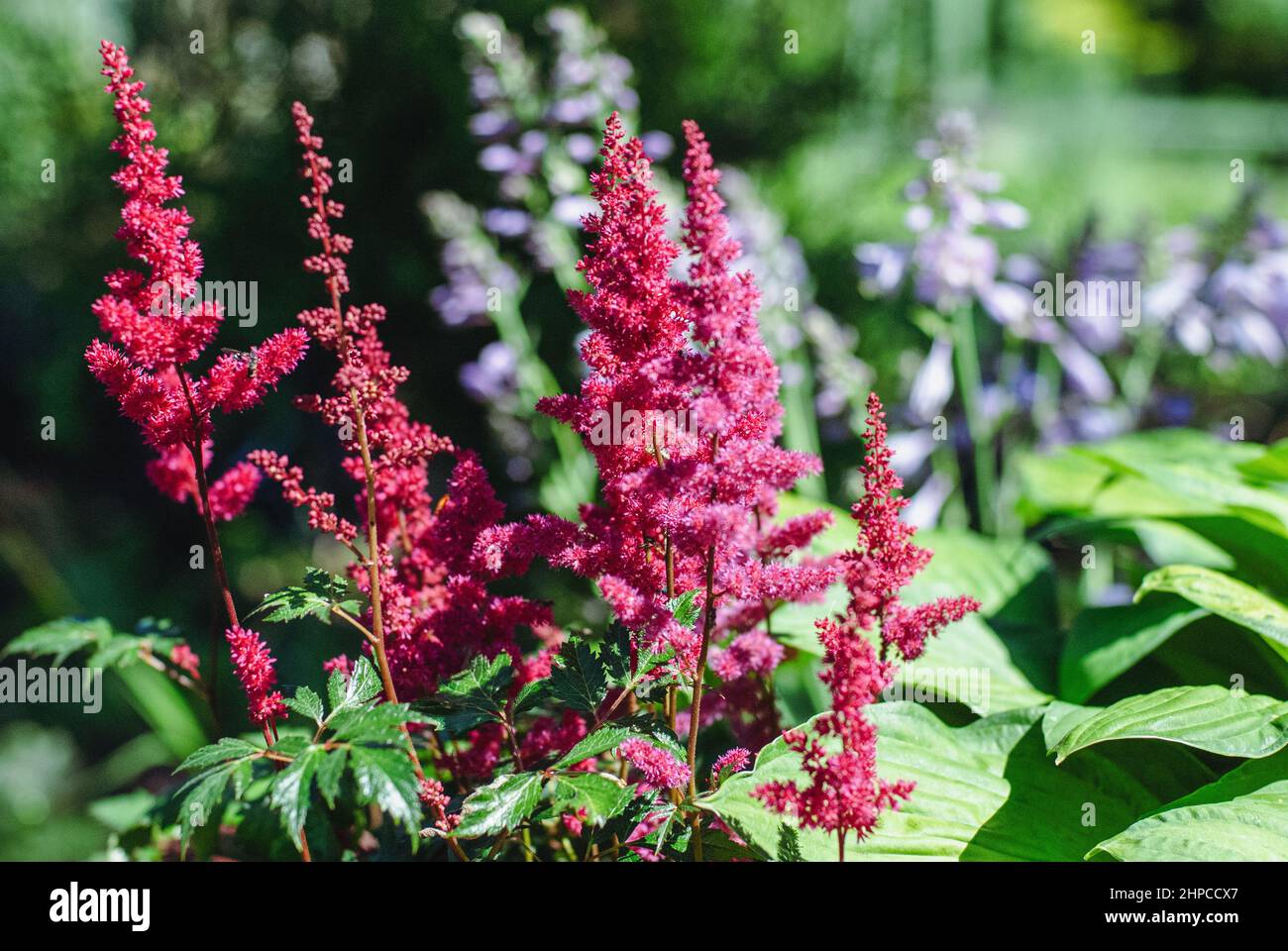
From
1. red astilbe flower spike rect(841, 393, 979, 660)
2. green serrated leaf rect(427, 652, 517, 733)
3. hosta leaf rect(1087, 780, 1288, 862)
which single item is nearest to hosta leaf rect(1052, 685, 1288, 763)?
hosta leaf rect(1087, 780, 1288, 862)

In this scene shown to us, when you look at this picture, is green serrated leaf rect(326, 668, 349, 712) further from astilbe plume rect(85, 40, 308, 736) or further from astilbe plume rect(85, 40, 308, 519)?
astilbe plume rect(85, 40, 308, 519)

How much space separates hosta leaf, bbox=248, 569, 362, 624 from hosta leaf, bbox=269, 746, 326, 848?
13cm

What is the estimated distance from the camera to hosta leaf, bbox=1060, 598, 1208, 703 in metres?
1.42

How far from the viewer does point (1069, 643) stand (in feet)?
5.09

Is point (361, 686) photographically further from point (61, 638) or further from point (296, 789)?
point (61, 638)

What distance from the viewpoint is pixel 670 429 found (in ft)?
3.26

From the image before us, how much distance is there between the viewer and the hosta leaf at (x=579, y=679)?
0.98 metres

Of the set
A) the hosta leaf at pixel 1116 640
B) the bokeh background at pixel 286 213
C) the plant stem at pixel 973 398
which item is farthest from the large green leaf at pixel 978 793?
the bokeh background at pixel 286 213

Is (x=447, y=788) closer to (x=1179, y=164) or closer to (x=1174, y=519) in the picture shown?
(x=1174, y=519)

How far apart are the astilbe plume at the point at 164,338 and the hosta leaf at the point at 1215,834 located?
776 mm

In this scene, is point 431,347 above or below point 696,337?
above

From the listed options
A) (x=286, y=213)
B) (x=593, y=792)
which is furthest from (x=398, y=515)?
(x=286, y=213)
